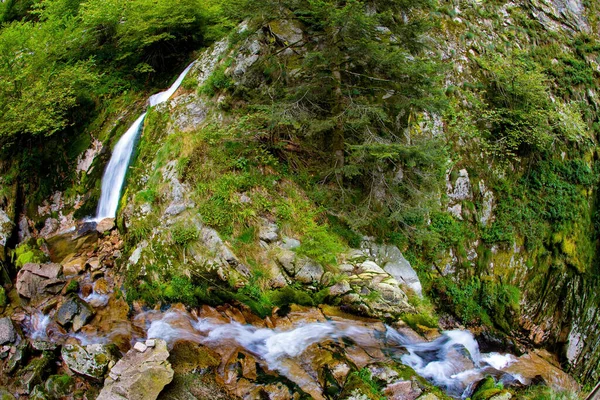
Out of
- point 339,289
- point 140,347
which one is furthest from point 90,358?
point 339,289

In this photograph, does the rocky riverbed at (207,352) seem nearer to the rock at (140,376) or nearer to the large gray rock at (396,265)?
the rock at (140,376)

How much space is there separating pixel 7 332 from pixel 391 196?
7726mm

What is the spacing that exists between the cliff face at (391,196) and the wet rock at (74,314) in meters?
0.90

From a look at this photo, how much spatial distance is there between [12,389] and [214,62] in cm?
829

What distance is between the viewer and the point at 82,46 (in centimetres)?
1212

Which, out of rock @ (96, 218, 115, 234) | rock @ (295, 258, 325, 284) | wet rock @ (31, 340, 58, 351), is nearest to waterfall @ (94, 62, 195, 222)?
rock @ (96, 218, 115, 234)

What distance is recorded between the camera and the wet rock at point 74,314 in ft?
23.1

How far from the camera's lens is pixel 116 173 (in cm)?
980

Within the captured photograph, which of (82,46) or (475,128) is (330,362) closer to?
(475,128)

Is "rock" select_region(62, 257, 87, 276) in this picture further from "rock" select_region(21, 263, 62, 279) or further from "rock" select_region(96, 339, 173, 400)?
"rock" select_region(96, 339, 173, 400)

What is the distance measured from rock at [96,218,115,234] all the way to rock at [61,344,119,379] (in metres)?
3.13

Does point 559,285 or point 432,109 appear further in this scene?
point 559,285

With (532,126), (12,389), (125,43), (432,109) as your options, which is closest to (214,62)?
(125,43)

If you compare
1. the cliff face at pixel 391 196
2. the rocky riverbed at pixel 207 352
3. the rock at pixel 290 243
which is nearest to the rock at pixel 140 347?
the rocky riverbed at pixel 207 352
